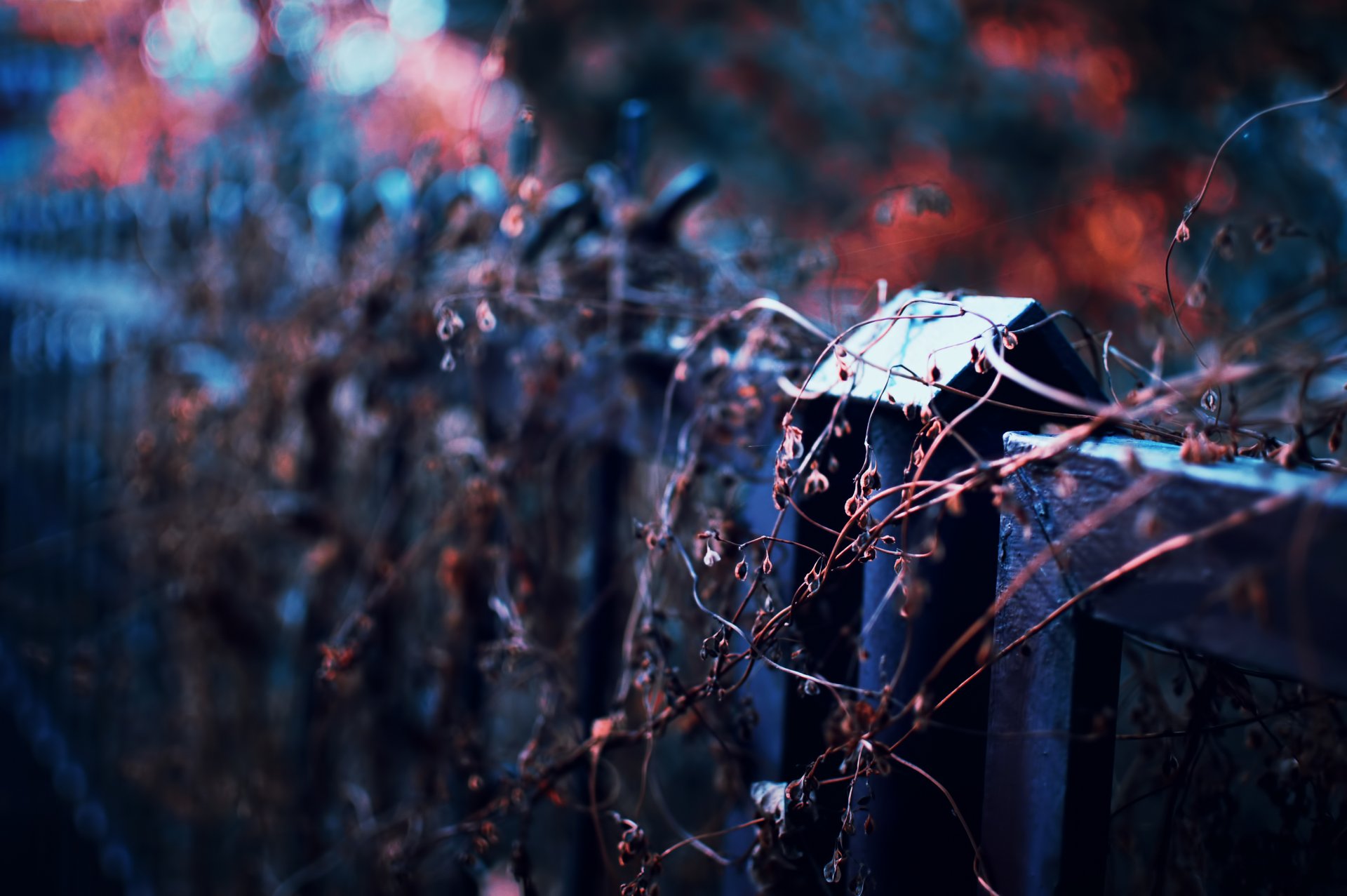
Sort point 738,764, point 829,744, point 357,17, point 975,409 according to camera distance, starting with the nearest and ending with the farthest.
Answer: point 975,409 → point 829,744 → point 738,764 → point 357,17

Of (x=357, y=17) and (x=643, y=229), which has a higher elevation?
(x=357, y=17)

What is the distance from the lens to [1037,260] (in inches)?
254

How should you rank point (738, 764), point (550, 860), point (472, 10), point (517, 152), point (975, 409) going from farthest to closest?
point (472, 10)
point (550, 860)
point (517, 152)
point (738, 764)
point (975, 409)

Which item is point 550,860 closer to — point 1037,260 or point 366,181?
point 366,181

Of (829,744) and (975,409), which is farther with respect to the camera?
(829,744)

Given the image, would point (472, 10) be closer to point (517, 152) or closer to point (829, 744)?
→ point (517, 152)

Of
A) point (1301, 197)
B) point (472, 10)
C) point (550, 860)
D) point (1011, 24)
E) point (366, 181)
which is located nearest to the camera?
point (366, 181)

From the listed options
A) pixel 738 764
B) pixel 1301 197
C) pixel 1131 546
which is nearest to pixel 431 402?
pixel 738 764

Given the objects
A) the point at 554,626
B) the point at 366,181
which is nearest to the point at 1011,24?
the point at 366,181

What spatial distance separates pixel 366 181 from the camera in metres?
2.22

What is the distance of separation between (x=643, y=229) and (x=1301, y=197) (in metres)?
4.15

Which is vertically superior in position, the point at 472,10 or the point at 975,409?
the point at 472,10

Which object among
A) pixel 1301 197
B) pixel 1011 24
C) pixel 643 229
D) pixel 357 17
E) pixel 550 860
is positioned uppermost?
pixel 357 17

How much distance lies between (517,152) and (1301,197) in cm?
415
